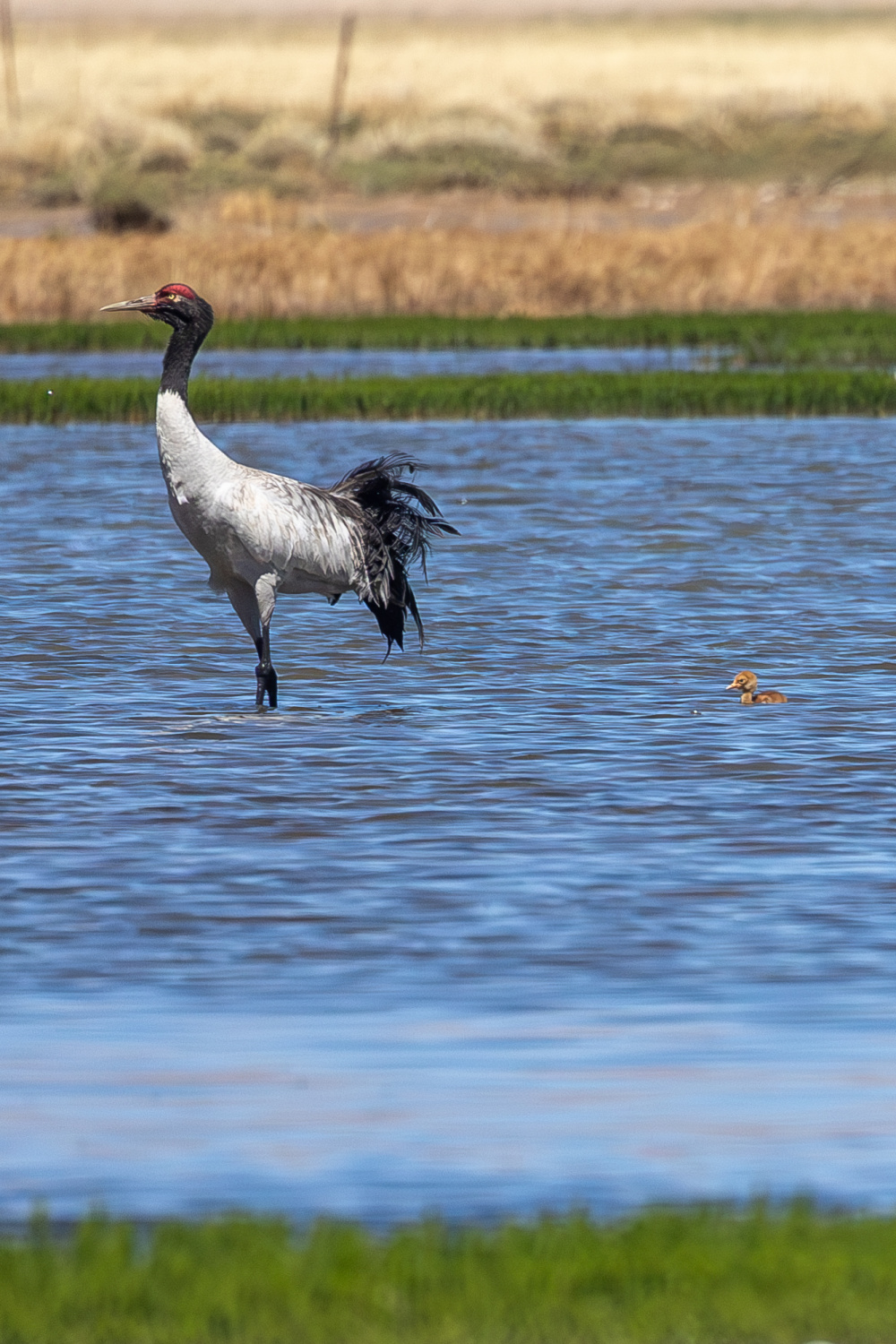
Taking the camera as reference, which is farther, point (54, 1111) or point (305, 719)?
point (305, 719)

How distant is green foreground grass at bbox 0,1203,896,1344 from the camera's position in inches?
232

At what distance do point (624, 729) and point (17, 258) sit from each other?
128 ft

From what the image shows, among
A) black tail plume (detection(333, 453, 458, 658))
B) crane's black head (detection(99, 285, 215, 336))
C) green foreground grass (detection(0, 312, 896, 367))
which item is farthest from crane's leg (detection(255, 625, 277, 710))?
green foreground grass (detection(0, 312, 896, 367))

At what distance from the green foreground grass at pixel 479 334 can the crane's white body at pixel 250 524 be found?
2839cm

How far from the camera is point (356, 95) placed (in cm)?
19912

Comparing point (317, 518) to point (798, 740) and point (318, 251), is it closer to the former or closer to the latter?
point (798, 740)

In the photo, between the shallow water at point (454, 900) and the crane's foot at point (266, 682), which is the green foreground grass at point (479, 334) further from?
the crane's foot at point (266, 682)

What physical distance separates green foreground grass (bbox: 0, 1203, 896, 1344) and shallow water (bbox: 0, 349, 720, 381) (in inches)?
1372

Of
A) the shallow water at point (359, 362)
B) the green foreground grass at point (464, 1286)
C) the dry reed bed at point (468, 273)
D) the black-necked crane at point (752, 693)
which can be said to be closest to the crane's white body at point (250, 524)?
the black-necked crane at point (752, 693)

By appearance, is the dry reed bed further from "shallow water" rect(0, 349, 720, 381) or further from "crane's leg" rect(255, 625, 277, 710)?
"crane's leg" rect(255, 625, 277, 710)

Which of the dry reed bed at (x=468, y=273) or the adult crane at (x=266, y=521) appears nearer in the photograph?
the adult crane at (x=266, y=521)

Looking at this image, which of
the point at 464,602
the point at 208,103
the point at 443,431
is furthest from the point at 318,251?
the point at 208,103

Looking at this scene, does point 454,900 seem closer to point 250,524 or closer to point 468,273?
point 250,524

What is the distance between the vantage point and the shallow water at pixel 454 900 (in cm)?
718
